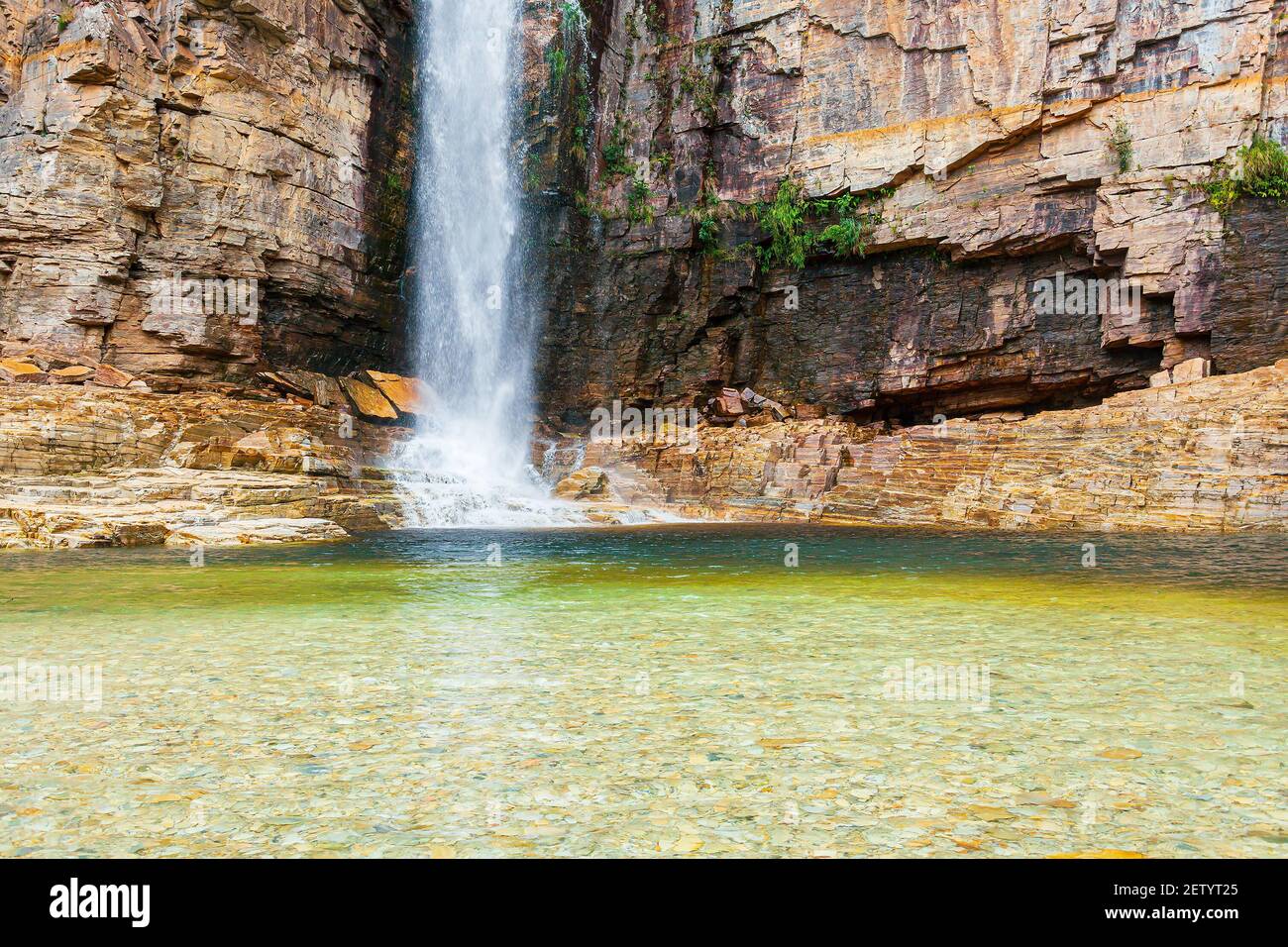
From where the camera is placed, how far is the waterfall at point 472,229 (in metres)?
32.1

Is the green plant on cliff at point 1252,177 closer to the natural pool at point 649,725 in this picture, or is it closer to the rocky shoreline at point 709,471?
the rocky shoreline at point 709,471

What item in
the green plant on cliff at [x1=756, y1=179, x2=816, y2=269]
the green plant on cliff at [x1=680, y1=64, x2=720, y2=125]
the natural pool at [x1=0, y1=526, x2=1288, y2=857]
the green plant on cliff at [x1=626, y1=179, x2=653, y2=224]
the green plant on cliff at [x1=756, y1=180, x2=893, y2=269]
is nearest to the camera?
the natural pool at [x1=0, y1=526, x2=1288, y2=857]

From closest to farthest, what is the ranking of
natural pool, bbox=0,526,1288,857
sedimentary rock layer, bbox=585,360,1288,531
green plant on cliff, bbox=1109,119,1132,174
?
natural pool, bbox=0,526,1288,857
sedimentary rock layer, bbox=585,360,1288,531
green plant on cliff, bbox=1109,119,1132,174

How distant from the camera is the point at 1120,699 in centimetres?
431

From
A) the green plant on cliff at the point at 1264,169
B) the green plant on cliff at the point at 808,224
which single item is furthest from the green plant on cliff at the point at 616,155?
the green plant on cliff at the point at 1264,169

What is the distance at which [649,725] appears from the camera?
3.94 metres

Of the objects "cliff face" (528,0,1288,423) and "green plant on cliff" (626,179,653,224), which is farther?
"green plant on cliff" (626,179,653,224)

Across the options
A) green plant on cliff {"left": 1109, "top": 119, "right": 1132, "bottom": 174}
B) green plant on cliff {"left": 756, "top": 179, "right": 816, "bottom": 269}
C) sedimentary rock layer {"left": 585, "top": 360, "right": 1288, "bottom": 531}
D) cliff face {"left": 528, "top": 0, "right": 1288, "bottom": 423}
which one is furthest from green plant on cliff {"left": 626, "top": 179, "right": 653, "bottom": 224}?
green plant on cliff {"left": 1109, "top": 119, "right": 1132, "bottom": 174}

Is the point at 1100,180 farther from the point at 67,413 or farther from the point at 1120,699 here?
the point at 67,413

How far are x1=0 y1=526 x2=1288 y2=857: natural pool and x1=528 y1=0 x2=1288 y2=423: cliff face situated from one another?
21738mm

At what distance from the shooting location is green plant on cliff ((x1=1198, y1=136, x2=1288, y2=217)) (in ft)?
80.7

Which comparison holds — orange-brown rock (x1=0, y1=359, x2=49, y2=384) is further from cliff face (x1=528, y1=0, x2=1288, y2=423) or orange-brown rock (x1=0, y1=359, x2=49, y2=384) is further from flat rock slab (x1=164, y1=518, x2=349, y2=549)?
cliff face (x1=528, y1=0, x2=1288, y2=423)

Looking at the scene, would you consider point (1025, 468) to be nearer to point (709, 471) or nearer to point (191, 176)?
point (709, 471)
